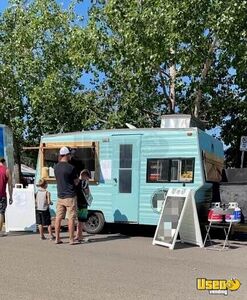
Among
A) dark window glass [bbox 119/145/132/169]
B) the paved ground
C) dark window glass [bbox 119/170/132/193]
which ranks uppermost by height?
dark window glass [bbox 119/145/132/169]

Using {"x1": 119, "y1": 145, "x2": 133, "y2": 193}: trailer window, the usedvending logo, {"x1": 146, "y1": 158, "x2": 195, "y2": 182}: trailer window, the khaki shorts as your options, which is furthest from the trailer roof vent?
the usedvending logo

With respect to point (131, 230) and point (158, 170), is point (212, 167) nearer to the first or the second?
point (158, 170)

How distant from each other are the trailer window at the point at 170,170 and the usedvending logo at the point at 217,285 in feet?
15.8

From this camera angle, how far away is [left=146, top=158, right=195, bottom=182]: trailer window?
11938mm

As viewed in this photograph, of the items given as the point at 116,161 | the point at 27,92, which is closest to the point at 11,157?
the point at 116,161

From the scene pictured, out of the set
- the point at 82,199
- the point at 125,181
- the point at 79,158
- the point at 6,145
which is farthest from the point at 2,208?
the point at 125,181

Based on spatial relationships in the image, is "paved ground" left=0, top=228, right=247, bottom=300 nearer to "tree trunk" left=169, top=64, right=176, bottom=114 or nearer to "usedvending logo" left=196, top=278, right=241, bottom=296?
"usedvending logo" left=196, top=278, right=241, bottom=296

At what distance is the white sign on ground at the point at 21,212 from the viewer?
12.6 metres

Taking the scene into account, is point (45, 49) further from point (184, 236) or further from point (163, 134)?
point (184, 236)

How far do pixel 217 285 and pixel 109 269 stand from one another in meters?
1.87

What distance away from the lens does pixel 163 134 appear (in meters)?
12.3

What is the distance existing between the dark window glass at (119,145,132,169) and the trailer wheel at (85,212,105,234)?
4.39ft

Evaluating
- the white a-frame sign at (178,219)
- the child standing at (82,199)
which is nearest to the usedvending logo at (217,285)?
the white a-frame sign at (178,219)

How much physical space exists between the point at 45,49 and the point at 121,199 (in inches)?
363
